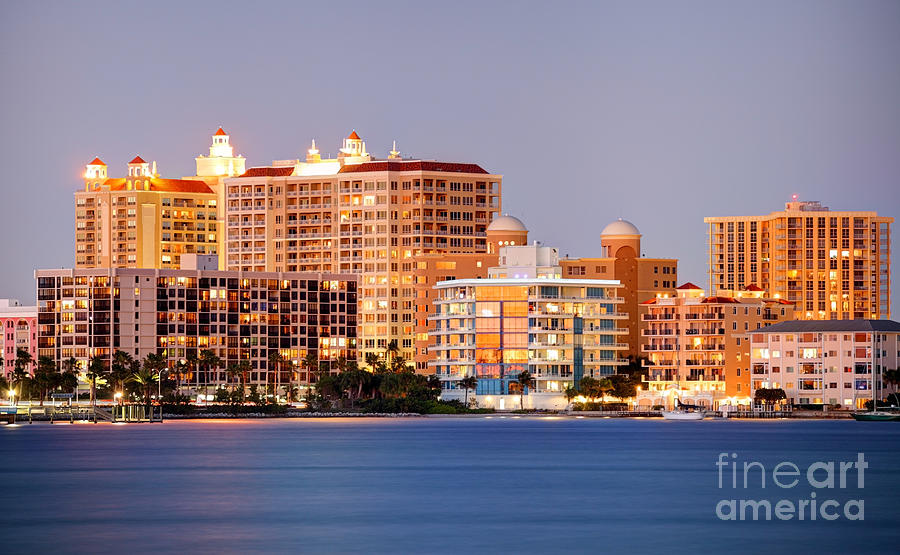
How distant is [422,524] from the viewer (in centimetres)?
8369

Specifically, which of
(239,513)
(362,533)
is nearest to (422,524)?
(362,533)

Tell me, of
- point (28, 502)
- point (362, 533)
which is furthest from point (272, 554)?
point (28, 502)

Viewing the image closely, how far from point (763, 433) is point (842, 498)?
82.2 meters

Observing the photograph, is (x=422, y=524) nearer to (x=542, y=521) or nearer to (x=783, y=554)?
(x=542, y=521)

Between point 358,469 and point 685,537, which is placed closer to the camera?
point 685,537

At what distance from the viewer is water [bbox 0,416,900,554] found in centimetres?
7638

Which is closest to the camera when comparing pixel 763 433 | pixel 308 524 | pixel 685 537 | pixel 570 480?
pixel 685 537

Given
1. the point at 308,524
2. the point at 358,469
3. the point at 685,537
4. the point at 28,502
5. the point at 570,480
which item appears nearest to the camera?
the point at 685,537

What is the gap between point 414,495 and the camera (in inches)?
3920

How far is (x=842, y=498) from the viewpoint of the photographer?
309 ft

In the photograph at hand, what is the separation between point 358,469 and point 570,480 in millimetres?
17336

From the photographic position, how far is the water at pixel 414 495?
76.4 meters

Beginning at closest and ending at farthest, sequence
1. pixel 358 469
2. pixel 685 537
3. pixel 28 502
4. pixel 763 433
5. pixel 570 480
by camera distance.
Result: pixel 685 537 → pixel 28 502 → pixel 570 480 → pixel 358 469 → pixel 763 433

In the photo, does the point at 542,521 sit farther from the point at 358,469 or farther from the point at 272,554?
the point at 358,469
